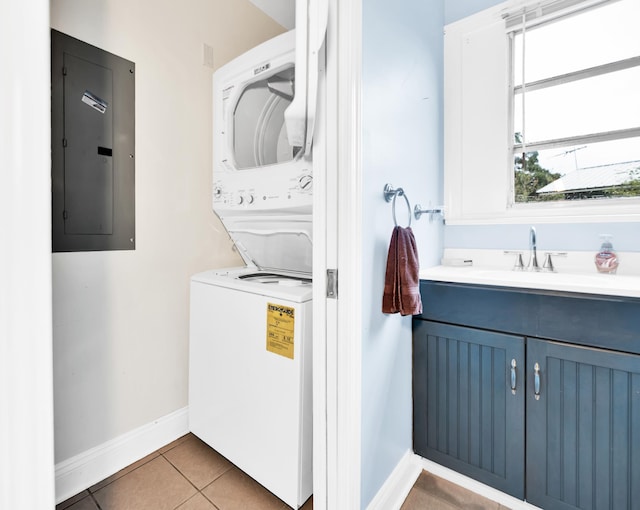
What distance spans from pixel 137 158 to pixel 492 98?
2009 mm

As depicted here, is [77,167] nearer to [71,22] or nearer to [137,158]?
[137,158]

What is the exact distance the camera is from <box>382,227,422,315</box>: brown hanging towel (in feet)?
4.19

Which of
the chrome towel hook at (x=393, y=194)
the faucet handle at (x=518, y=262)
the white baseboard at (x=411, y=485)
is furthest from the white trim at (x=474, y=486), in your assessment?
the chrome towel hook at (x=393, y=194)

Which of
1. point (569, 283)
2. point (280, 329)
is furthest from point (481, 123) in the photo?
point (280, 329)

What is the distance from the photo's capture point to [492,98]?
1.92 metres

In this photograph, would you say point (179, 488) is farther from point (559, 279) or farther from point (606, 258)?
point (606, 258)

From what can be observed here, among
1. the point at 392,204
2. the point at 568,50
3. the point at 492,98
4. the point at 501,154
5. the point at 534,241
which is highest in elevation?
the point at 568,50

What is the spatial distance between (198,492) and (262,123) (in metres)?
1.90

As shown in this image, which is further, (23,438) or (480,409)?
(480,409)

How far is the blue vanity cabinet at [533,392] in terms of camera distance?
3.78 feet

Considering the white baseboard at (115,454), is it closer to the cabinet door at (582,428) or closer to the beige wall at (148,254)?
the beige wall at (148,254)

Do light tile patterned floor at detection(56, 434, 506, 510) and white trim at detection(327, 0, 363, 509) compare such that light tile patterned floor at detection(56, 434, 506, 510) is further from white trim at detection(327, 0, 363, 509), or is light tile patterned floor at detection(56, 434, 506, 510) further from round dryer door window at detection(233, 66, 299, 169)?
round dryer door window at detection(233, 66, 299, 169)

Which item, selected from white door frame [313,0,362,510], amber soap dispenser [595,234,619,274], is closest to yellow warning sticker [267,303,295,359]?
white door frame [313,0,362,510]

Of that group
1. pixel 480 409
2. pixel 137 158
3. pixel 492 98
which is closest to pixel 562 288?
pixel 480 409
